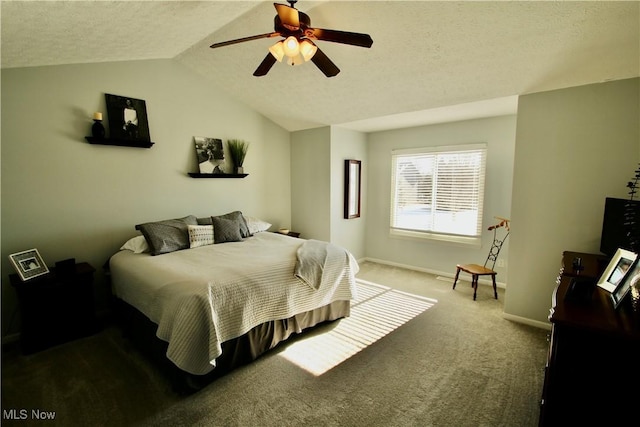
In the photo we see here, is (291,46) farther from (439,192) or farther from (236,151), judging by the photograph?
(439,192)

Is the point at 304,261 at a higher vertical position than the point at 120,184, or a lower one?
lower

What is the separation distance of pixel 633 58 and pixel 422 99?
66.2 inches

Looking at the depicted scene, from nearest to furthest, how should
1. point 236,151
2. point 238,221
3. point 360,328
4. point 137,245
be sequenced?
point 360,328
point 137,245
point 238,221
point 236,151

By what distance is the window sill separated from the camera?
4266 millimetres

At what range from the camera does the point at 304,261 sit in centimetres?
273

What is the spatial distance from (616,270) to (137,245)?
13.0ft

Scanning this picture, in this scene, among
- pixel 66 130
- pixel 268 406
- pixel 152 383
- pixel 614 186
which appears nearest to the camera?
pixel 268 406

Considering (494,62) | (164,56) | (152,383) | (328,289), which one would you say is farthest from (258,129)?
(152,383)

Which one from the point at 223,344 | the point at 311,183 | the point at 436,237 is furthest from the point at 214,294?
the point at 436,237

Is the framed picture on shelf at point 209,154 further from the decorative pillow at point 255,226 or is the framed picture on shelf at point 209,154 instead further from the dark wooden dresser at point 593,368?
the dark wooden dresser at point 593,368

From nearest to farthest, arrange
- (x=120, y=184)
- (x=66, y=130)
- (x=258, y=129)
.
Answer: (x=66, y=130)
(x=120, y=184)
(x=258, y=129)

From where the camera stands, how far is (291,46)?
2.03 meters

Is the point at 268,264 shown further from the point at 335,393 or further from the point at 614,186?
the point at 614,186

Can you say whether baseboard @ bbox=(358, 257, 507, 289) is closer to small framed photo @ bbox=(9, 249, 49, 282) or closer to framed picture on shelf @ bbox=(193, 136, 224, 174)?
framed picture on shelf @ bbox=(193, 136, 224, 174)
